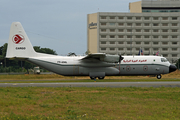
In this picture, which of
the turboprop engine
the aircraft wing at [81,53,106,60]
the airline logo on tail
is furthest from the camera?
the airline logo on tail

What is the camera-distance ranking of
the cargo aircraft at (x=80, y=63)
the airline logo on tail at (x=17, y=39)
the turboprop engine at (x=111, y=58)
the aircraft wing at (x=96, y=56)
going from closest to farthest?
the aircraft wing at (x=96, y=56) < the turboprop engine at (x=111, y=58) < the cargo aircraft at (x=80, y=63) < the airline logo on tail at (x=17, y=39)

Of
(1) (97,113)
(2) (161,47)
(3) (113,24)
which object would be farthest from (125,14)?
(1) (97,113)

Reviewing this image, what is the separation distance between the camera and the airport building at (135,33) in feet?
402

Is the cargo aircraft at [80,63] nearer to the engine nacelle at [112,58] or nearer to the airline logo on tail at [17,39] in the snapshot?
the airline logo on tail at [17,39]

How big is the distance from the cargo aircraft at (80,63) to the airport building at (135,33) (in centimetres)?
8340

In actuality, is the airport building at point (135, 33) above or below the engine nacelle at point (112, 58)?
above

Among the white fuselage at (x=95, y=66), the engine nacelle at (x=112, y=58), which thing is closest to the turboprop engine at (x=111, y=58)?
the engine nacelle at (x=112, y=58)

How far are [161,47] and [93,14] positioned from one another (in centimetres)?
4244

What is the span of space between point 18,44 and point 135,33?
94.7m

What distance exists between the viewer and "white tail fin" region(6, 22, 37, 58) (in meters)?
37.6

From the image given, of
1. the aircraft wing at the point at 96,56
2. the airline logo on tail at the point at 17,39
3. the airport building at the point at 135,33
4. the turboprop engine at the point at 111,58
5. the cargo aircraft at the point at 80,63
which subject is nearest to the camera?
the aircraft wing at the point at 96,56

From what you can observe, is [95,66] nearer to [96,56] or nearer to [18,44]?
[96,56]

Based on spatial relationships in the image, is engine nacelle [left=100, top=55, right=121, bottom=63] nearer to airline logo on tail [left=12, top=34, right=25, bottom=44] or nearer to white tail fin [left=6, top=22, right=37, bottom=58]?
white tail fin [left=6, top=22, right=37, bottom=58]

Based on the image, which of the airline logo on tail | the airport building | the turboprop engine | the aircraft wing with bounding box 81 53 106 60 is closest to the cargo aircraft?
the airline logo on tail
